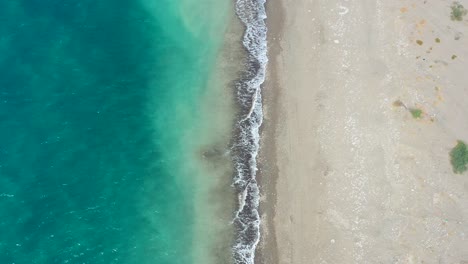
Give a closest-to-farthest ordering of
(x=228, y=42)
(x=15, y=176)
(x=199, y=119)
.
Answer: (x=15, y=176) → (x=199, y=119) → (x=228, y=42)

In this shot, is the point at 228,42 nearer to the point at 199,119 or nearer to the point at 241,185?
the point at 199,119

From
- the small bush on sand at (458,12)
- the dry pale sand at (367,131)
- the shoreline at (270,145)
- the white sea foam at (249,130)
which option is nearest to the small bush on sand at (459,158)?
the dry pale sand at (367,131)

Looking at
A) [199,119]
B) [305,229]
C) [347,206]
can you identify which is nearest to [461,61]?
[347,206]

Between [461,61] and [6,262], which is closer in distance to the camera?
[6,262]

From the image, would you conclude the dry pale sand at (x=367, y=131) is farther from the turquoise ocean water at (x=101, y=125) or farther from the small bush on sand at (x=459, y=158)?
the turquoise ocean water at (x=101, y=125)

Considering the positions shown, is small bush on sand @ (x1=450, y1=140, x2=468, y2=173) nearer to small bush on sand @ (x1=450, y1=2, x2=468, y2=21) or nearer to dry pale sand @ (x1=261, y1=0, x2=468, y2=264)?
dry pale sand @ (x1=261, y1=0, x2=468, y2=264)

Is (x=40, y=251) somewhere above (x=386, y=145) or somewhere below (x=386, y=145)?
above

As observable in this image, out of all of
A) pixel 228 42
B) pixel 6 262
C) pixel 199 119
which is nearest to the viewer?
pixel 6 262
